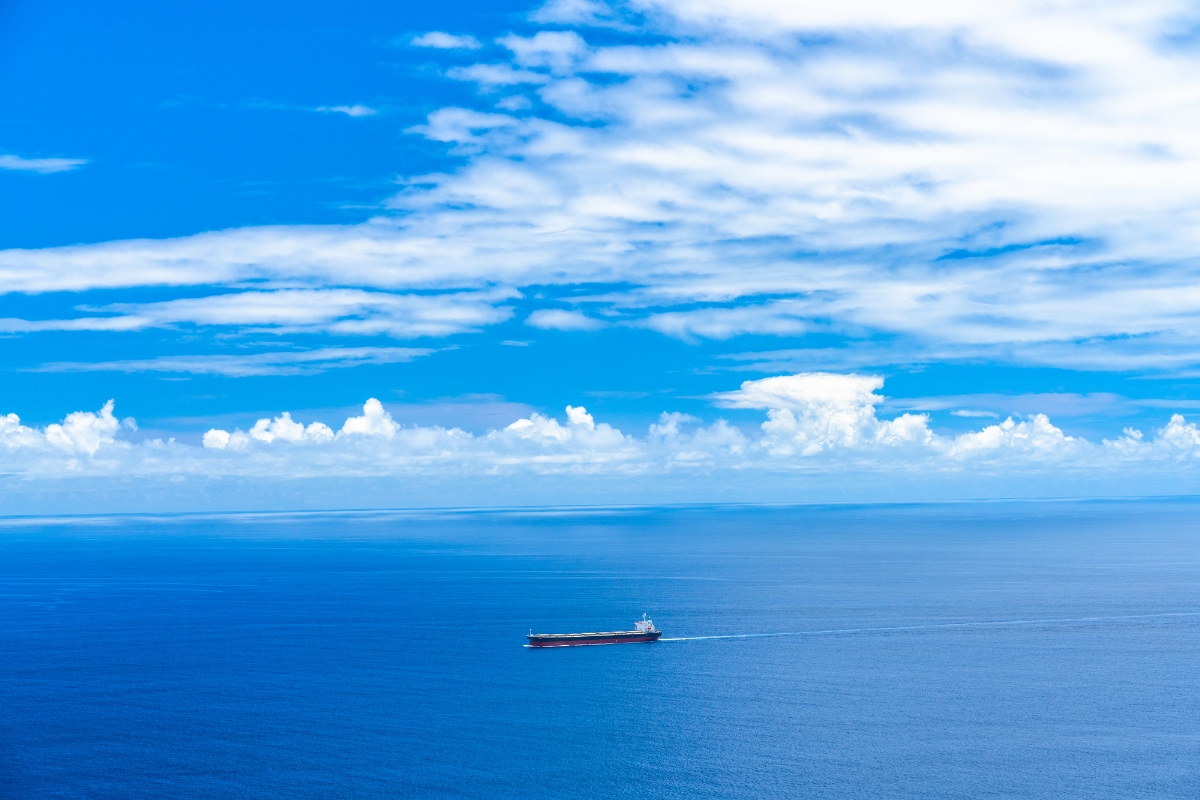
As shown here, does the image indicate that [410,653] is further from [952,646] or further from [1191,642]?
[1191,642]

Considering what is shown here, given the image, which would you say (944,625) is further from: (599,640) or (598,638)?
(598,638)

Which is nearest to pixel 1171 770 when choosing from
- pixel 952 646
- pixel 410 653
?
pixel 952 646

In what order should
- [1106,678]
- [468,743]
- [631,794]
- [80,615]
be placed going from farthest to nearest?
1. [80,615]
2. [1106,678]
3. [468,743]
4. [631,794]

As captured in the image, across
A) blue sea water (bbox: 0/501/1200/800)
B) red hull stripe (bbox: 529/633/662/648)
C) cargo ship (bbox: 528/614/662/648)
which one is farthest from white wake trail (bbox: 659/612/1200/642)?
cargo ship (bbox: 528/614/662/648)

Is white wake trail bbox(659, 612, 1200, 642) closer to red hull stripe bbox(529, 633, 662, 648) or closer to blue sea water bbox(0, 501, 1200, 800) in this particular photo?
blue sea water bbox(0, 501, 1200, 800)

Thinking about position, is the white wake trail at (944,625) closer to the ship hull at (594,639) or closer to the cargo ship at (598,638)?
the cargo ship at (598,638)

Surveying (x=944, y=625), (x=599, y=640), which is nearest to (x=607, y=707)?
(x=599, y=640)

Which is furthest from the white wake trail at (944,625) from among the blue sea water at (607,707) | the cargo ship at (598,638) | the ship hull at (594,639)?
the ship hull at (594,639)
